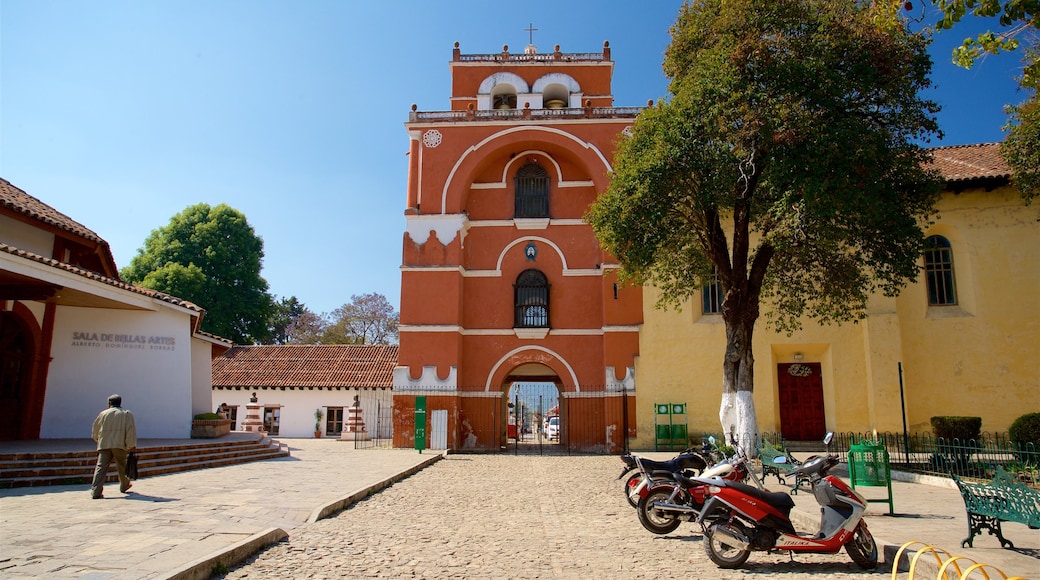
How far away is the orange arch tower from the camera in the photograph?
71.9ft

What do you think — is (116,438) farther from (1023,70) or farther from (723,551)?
(1023,70)

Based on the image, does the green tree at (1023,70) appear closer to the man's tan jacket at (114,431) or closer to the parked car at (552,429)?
the man's tan jacket at (114,431)

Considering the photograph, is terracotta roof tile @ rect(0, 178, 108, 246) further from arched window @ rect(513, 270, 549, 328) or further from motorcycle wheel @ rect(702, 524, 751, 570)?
motorcycle wheel @ rect(702, 524, 751, 570)

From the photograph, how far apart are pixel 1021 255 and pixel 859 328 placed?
4.74 metres

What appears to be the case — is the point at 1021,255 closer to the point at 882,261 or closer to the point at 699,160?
the point at 882,261

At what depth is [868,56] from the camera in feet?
41.8

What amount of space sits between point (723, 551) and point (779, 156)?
8.27m

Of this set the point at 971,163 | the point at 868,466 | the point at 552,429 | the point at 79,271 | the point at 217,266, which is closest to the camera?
the point at 868,466

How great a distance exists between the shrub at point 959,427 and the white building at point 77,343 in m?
18.4

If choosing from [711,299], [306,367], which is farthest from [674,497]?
[306,367]

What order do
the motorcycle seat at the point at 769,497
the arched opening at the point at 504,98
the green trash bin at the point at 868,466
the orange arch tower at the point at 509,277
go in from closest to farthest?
the motorcycle seat at the point at 769,497
the green trash bin at the point at 868,466
the orange arch tower at the point at 509,277
the arched opening at the point at 504,98

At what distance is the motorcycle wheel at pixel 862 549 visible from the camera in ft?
21.1

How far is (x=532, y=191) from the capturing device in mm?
24000

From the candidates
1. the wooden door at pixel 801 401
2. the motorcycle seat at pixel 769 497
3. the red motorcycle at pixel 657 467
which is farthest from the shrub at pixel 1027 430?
the motorcycle seat at pixel 769 497
